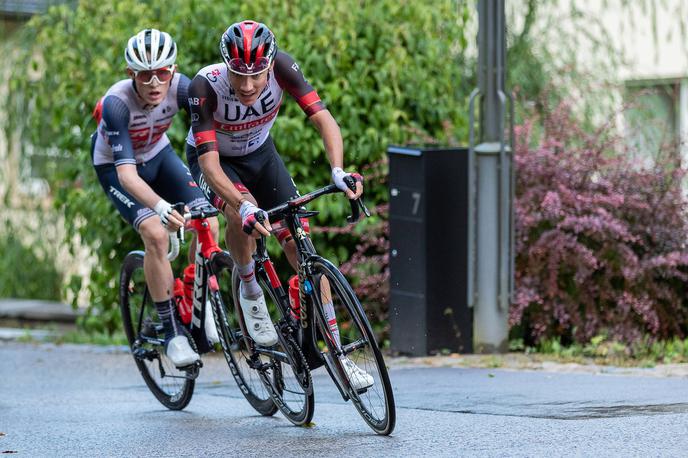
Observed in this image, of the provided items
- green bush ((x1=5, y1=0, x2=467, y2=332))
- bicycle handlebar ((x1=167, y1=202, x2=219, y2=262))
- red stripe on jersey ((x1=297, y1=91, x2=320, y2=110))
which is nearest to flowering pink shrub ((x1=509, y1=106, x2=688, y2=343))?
green bush ((x1=5, y1=0, x2=467, y2=332))

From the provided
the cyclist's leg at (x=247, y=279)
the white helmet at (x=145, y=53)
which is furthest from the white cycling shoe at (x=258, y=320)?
the white helmet at (x=145, y=53)

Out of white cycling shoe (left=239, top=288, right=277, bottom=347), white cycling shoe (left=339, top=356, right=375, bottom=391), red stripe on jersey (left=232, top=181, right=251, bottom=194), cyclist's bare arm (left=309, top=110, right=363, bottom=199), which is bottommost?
white cycling shoe (left=339, top=356, right=375, bottom=391)

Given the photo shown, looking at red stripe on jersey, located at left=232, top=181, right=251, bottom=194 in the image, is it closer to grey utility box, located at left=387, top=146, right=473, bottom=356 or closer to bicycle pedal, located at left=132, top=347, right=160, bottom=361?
bicycle pedal, located at left=132, top=347, right=160, bottom=361

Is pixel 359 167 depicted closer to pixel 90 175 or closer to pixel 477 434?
pixel 90 175

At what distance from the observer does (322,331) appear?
20.4 ft

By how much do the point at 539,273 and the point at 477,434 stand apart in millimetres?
3994

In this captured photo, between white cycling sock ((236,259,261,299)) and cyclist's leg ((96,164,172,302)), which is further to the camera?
cyclist's leg ((96,164,172,302))

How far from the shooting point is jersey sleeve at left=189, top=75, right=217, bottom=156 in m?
6.55

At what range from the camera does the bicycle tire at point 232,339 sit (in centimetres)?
729

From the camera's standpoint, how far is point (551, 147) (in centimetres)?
→ 1029

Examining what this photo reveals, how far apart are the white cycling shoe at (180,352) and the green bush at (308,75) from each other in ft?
10.7

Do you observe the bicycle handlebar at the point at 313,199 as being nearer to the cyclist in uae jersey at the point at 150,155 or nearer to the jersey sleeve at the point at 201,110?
the jersey sleeve at the point at 201,110

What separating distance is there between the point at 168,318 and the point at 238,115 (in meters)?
1.55

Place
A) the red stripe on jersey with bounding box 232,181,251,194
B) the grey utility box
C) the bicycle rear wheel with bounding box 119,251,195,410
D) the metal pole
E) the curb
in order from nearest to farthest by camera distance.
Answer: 1. the red stripe on jersey with bounding box 232,181,251,194
2. the bicycle rear wheel with bounding box 119,251,195,410
3. the metal pole
4. the grey utility box
5. the curb
